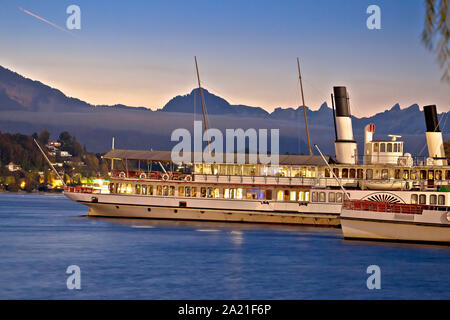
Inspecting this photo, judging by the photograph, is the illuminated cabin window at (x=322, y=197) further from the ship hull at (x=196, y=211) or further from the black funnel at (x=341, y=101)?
the black funnel at (x=341, y=101)

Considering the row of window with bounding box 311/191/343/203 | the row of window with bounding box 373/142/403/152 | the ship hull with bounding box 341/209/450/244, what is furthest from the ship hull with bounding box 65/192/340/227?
the ship hull with bounding box 341/209/450/244

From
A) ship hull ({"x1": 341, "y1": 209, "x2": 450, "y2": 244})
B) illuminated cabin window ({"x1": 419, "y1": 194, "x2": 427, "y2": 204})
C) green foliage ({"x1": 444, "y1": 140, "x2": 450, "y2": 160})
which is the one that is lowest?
ship hull ({"x1": 341, "y1": 209, "x2": 450, "y2": 244})

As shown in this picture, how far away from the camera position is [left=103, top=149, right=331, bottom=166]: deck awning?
69.4 m

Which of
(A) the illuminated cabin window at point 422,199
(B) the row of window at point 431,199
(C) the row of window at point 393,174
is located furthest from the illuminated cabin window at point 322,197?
(A) the illuminated cabin window at point 422,199

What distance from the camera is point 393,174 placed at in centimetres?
6519

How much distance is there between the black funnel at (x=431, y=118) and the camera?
65.8 metres

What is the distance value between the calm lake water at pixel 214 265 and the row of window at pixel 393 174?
7.18 m

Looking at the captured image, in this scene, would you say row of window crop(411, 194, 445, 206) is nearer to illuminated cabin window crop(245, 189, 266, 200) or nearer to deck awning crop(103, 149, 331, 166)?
deck awning crop(103, 149, 331, 166)

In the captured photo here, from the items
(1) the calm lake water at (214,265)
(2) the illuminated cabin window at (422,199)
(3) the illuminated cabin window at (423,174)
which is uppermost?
(3) the illuminated cabin window at (423,174)

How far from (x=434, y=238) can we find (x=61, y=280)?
2415cm

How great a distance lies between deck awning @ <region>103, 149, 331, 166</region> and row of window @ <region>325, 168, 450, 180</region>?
2809mm

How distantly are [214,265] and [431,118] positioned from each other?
105 ft
